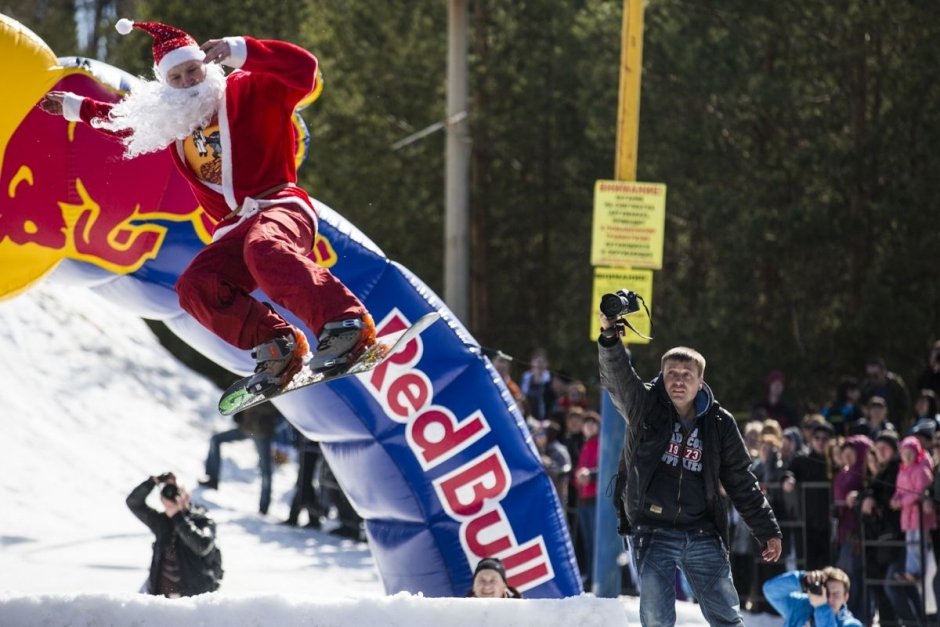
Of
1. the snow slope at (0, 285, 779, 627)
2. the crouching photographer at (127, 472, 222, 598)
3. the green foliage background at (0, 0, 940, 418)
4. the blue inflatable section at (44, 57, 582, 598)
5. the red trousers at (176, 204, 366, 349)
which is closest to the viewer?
the red trousers at (176, 204, 366, 349)

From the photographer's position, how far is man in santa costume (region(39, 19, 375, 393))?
557cm

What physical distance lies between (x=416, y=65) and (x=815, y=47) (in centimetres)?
634

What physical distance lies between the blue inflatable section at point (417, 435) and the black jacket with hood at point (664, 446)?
2382 millimetres

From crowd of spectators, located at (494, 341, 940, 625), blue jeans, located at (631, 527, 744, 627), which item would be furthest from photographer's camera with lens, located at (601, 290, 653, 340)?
crowd of spectators, located at (494, 341, 940, 625)

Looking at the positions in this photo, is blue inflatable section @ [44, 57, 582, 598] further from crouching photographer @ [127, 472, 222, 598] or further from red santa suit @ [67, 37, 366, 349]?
red santa suit @ [67, 37, 366, 349]

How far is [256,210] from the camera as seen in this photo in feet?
19.1

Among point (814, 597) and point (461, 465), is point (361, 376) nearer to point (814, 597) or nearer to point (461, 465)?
point (461, 465)

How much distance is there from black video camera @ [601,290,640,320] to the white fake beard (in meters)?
1.84

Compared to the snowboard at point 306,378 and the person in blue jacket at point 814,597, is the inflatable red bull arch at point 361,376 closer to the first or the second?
the person in blue jacket at point 814,597

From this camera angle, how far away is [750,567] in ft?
34.2

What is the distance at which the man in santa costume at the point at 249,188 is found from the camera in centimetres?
557

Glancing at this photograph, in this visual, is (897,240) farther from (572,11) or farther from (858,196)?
(572,11)

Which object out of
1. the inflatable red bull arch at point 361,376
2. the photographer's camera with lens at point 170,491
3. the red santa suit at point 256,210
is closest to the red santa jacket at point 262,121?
the red santa suit at point 256,210

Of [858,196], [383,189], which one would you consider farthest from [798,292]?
[383,189]
